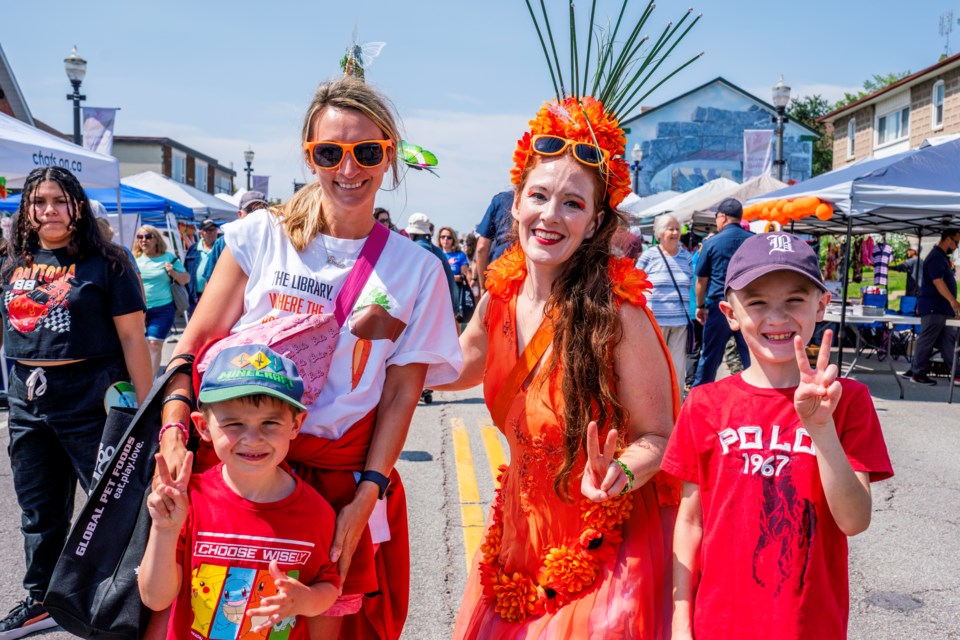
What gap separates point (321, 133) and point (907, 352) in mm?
14508

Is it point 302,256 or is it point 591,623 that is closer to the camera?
point 591,623

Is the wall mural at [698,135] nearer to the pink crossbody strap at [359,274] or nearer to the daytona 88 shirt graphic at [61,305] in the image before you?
the daytona 88 shirt graphic at [61,305]

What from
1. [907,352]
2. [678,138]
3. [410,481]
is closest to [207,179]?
[678,138]

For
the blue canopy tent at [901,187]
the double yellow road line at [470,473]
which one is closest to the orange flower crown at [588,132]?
the double yellow road line at [470,473]

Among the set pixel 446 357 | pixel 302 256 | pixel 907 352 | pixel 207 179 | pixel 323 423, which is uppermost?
pixel 207 179

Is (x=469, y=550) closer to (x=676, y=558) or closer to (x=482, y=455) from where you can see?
(x=482, y=455)

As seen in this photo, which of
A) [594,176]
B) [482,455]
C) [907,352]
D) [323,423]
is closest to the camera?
[323,423]

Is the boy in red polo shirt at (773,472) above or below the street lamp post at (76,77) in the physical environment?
below

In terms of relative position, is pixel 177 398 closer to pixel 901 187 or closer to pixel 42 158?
pixel 42 158

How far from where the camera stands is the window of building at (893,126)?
33688 mm

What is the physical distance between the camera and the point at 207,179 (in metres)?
65.1

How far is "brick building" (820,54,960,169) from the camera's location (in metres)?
29.6

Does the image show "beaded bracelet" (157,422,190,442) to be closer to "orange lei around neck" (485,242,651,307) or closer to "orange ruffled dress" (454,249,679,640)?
"orange ruffled dress" (454,249,679,640)

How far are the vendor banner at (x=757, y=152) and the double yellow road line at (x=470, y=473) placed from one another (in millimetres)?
16281
